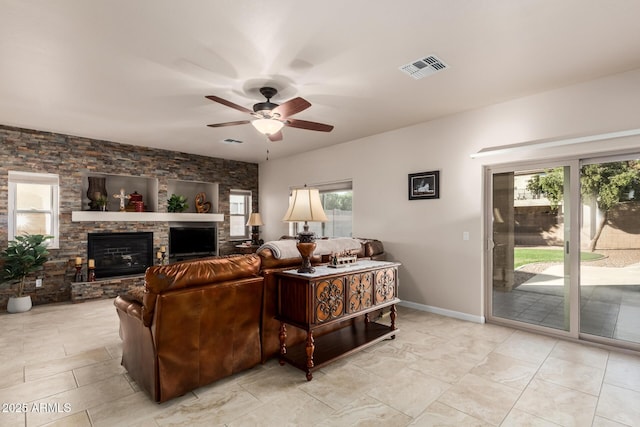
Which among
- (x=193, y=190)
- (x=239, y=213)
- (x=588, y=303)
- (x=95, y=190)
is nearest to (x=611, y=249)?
(x=588, y=303)

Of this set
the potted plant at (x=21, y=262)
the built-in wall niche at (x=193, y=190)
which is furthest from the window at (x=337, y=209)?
the potted plant at (x=21, y=262)

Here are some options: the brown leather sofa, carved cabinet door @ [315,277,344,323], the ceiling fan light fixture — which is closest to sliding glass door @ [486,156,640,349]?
carved cabinet door @ [315,277,344,323]

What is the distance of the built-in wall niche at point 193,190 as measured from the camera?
272 inches

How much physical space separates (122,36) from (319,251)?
97.8 inches

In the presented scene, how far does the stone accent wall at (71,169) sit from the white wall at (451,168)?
3344mm

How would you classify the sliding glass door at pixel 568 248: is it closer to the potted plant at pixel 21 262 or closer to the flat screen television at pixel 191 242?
the flat screen television at pixel 191 242

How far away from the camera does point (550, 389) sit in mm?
2477

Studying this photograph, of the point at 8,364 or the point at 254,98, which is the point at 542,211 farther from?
the point at 8,364

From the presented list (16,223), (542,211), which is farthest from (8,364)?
(542,211)

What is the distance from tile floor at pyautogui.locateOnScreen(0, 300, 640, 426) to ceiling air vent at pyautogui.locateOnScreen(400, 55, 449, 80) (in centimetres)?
272

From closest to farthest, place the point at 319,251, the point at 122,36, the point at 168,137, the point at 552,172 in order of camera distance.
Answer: the point at 122,36 < the point at 319,251 < the point at 552,172 < the point at 168,137

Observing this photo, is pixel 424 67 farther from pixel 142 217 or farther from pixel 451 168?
pixel 142 217

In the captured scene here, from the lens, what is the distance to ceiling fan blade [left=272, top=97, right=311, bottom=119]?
9.47ft

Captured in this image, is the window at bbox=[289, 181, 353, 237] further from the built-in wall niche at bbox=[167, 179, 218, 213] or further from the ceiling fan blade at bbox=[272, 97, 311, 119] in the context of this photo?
the ceiling fan blade at bbox=[272, 97, 311, 119]
